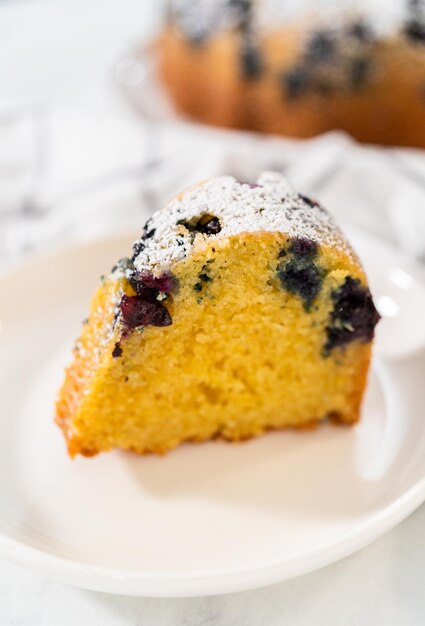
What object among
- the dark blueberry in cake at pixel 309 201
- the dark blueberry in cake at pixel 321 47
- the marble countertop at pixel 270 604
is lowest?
the marble countertop at pixel 270 604

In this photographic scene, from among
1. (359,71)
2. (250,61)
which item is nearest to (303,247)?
(359,71)

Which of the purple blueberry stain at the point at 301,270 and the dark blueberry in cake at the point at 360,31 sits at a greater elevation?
the dark blueberry in cake at the point at 360,31

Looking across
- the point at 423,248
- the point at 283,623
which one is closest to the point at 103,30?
the point at 423,248

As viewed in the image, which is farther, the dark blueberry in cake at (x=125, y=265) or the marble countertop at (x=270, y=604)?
the dark blueberry in cake at (x=125, y=265)

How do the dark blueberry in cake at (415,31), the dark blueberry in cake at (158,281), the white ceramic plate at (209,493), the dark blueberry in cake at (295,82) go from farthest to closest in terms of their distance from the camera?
the dark blueberry in cake at (295,82) < the dark blueberry in cake at (415,31) < the dark blueberry in cake at (158,281) < the white ceramic plate at (209,493)

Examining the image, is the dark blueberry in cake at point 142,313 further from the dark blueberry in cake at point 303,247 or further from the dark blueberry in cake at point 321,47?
the dark blueberry in cake at point 321,47

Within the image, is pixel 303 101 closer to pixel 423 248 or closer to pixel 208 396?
pixel 423 248

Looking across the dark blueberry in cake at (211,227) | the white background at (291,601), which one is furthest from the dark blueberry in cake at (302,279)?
the white background at (291,601)
